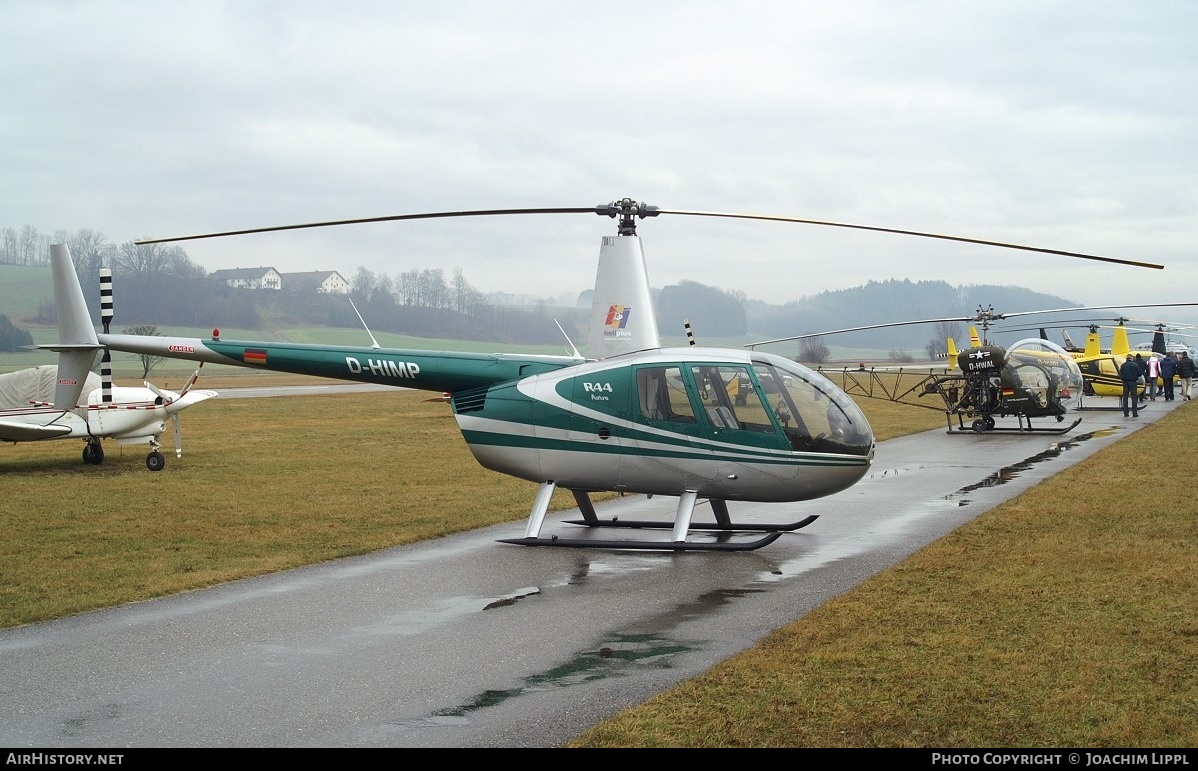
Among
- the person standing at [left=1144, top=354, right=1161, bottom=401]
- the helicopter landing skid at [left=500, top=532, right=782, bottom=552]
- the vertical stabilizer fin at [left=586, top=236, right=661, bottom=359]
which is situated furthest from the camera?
the person standing at [left=1144, top=354, right=1161, bottom=401]

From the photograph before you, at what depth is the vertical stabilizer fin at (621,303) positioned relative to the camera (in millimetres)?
11930

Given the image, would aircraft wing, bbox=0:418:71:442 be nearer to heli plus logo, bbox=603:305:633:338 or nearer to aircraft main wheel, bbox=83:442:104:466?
aircraft main wheel, bbox=83:442:104:466

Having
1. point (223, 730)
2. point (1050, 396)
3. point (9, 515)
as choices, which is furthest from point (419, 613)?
point (1050, 396)

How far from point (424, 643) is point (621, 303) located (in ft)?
17.7

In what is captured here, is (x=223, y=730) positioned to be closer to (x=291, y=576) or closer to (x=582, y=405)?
(x=291, y=576)

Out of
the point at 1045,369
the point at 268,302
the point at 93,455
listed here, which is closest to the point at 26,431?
the point at 93,455

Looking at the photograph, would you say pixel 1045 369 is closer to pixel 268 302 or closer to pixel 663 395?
pixel 663 395

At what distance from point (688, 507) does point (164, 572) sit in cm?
520

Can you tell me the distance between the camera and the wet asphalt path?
5789 millimetres

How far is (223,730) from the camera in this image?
223 inches

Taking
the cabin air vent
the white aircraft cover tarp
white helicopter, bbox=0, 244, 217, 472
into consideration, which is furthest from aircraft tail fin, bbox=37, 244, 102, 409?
the white aircraft cover tarp

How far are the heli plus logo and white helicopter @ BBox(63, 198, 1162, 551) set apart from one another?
13 mm

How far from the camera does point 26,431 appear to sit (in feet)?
65.4

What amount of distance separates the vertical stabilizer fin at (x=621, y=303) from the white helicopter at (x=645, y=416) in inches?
0.5
